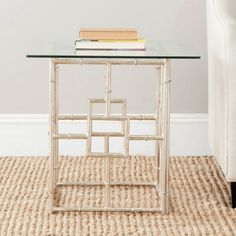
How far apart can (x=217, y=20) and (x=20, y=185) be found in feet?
2.84

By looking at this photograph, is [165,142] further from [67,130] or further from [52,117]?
[67,130]

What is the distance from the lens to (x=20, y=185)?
8.11 ft

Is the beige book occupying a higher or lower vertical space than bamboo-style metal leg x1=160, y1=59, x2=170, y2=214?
higher

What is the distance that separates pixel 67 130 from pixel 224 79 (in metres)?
0.90

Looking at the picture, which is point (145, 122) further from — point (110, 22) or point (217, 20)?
point (217, 20)

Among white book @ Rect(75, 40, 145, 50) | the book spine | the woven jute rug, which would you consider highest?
the book spine

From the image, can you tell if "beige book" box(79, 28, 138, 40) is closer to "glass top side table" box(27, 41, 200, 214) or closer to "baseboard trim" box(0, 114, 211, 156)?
"glass top side table" box(27, 41, 200, 214)

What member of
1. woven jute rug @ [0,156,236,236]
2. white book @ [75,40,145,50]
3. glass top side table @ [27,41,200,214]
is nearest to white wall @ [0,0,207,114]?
woven jute rug @ [0,156,236,236]

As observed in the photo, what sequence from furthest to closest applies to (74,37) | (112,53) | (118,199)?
(74,37) < (118,199) < (112,53)

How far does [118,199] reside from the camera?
2324 millimetres

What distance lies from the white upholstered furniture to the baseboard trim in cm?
47

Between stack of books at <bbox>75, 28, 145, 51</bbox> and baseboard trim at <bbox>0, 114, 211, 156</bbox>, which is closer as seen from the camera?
stack of books at <bbox>75, 28, 145, 51</bbox>

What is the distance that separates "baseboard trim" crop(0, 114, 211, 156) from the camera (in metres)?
2.86

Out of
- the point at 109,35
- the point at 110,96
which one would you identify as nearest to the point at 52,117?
the point at 110,96
